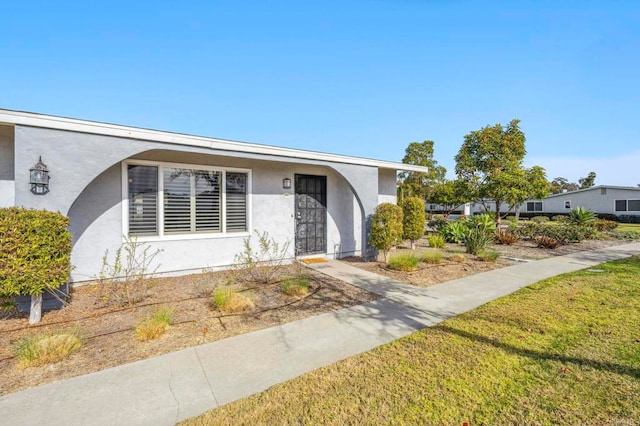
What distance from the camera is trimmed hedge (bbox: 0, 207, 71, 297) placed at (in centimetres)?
382

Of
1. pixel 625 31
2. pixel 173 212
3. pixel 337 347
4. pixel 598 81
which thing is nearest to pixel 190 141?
pixel 173 212

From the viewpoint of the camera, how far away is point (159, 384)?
275cm

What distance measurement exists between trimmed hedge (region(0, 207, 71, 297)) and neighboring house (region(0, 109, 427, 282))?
58cm

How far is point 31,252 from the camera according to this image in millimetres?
3971

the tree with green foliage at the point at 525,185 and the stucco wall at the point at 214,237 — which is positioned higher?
the tree with green foliage at the point at 525,185

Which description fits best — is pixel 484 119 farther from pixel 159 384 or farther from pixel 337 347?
pixel 159 384

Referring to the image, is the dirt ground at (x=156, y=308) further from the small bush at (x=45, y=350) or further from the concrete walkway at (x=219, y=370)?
the concrete walkway at (x=219, y=370)

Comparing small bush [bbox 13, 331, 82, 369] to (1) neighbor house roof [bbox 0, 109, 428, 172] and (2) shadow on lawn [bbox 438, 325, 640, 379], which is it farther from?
(2) shadow on lawn [bbox 438, 325, 640, 379]

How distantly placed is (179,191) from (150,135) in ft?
5.25

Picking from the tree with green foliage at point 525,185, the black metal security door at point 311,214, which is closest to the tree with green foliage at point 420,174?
the tree with green foliage at point 525,185

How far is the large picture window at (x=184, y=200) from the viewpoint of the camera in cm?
633

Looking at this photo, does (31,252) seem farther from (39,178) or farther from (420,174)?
(420,174)

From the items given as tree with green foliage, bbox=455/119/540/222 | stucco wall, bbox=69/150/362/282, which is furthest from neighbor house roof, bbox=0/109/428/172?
tree with green foliage, bbox=455/119/540/222

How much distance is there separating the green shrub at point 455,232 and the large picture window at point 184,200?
949cm
